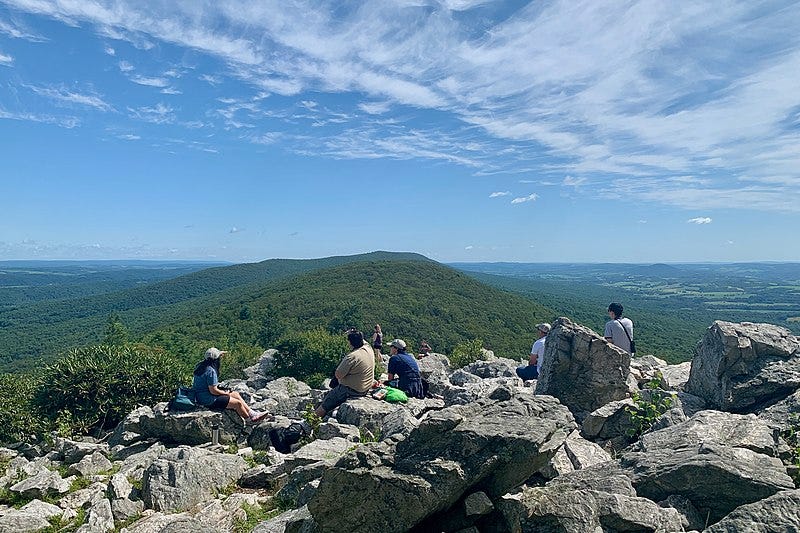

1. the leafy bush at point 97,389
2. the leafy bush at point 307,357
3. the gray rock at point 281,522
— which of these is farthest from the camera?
the leafy bush at point 307,357

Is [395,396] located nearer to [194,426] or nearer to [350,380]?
[350,380]

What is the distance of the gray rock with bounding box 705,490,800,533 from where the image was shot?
4664 millimetres

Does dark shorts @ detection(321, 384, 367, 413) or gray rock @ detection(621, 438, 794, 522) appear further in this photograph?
dark shorts @ detection(321, 384, 367, 413)

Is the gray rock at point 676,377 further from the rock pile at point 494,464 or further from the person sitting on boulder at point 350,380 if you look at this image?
the person sitting on boulder at point 350,380

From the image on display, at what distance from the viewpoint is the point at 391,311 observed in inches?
2977

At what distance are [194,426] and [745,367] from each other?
1113cm

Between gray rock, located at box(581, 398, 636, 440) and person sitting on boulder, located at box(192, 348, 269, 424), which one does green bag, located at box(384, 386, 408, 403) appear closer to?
person sitting on boulder, located at box(192, 348, 269, 424)

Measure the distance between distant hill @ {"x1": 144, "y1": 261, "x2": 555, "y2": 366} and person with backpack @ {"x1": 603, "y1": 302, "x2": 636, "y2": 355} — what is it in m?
40.8

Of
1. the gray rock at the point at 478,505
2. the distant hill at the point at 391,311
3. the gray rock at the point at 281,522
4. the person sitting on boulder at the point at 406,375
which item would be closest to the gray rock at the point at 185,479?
the gray rock at the point at 281,522

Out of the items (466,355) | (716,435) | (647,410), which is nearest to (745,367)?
(647,410)

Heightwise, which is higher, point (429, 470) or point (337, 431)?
point (429, 470)

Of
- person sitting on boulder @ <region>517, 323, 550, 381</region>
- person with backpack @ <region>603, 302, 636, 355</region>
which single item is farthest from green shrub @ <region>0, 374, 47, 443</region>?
person with backpack @ <region>603, 302, 636, 355</region>

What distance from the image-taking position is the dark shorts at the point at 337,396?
37.9ft

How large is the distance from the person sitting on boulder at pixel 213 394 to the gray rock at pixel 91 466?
2046 mm
